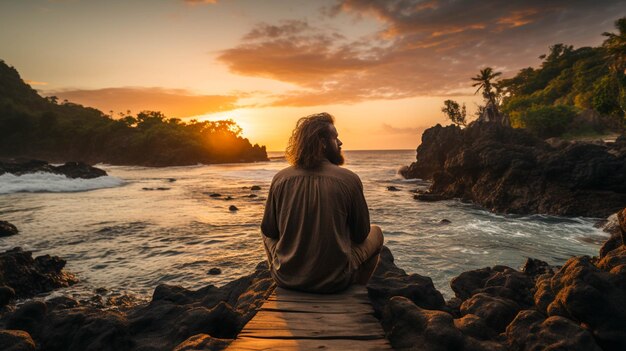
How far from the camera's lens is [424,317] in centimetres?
320

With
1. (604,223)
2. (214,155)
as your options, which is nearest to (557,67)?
(604,223)

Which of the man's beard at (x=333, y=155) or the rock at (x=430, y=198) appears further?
the rock at (x=430, y=198)

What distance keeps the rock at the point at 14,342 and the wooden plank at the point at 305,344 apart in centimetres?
255

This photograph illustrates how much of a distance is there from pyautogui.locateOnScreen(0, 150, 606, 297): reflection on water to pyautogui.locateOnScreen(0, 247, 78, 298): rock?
484 millimetres

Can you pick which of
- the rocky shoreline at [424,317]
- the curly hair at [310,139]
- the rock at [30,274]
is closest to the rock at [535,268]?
the rocky shoreline at [424,317]

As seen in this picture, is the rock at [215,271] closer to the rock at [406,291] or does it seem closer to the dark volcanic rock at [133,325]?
the dark volcanic rock at [133,325]

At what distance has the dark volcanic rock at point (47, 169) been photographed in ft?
105

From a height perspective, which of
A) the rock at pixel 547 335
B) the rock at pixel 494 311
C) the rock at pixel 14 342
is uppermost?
the rock at pixel 547 335

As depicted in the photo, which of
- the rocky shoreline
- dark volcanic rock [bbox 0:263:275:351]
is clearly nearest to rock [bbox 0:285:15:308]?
the rocky shoreline

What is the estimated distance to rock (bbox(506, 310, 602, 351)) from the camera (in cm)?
260

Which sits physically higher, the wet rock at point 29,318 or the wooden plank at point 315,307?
the wooden plank at point 315,307

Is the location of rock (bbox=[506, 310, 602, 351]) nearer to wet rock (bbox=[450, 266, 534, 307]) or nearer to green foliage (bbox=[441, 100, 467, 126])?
wet rock (bbox=[450, 266, 534, 307])

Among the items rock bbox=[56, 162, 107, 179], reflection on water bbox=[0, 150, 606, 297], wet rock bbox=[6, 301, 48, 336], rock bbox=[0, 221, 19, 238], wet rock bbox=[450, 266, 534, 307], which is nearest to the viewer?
wet rock bbox=[6, 301, 48, 336]

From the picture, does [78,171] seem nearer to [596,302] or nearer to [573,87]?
[596,302]
